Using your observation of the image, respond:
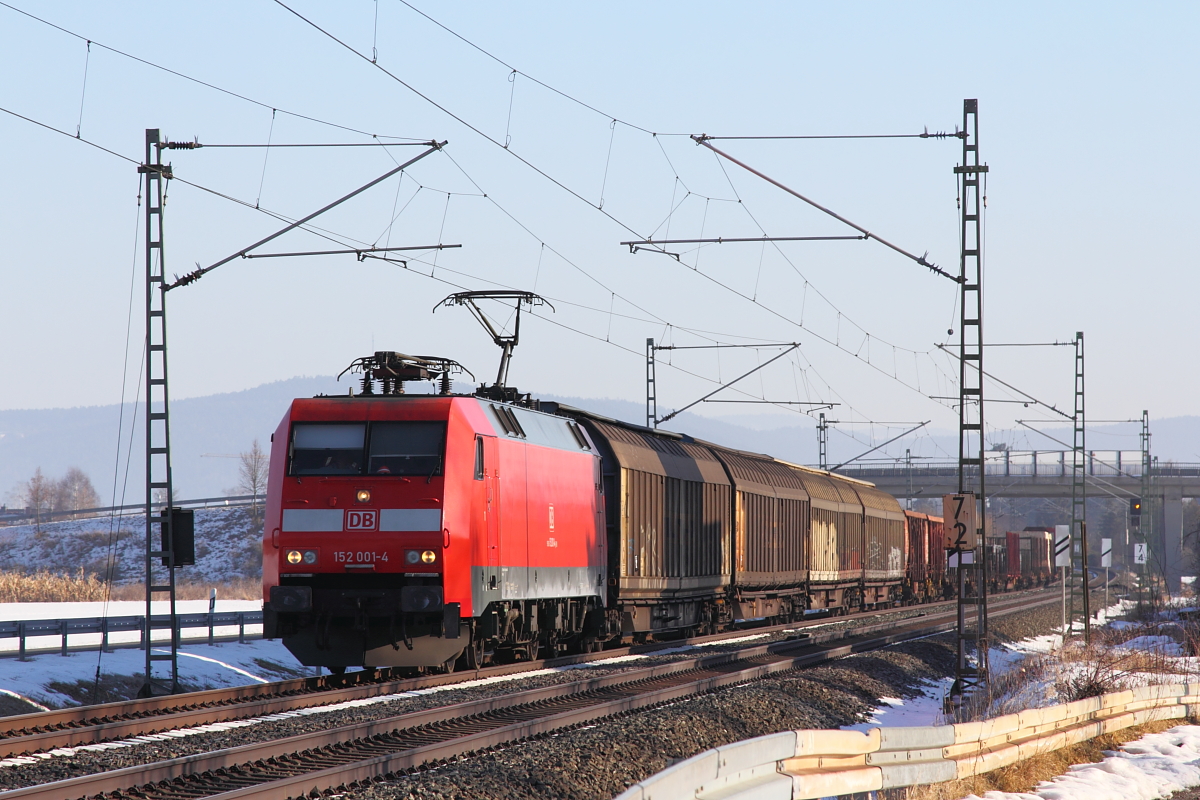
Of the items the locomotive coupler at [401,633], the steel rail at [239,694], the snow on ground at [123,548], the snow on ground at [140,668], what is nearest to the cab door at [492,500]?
the locomotive coupler at [401,633]

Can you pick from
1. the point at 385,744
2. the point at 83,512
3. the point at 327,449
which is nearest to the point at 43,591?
the point at 327,449

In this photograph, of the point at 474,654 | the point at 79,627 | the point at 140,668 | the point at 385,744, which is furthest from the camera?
the point at 79,627

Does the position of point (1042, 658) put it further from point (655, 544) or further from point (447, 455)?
point (447, 455)

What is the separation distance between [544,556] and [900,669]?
7.24m

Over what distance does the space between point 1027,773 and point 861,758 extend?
3323 mm

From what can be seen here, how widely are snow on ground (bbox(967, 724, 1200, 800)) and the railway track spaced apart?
4.62 m

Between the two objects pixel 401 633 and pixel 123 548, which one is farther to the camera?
pixel 123 548

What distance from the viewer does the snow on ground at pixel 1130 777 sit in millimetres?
12438

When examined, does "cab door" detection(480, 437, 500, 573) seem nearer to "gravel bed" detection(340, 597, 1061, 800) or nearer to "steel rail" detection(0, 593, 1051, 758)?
"steel rail" detection(0, 593, 1051, 758)

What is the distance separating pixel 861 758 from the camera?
1040cm

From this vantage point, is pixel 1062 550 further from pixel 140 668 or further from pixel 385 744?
pixel 385 744

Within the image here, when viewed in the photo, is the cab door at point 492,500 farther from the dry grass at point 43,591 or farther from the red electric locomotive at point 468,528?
the dry grass at point 43,591

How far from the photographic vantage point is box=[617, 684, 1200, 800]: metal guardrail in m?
8.30

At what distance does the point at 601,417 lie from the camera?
24312 millimetres
